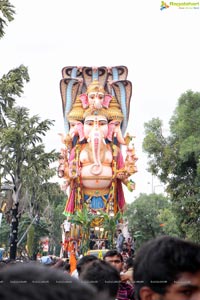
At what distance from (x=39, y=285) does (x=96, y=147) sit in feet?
84.1

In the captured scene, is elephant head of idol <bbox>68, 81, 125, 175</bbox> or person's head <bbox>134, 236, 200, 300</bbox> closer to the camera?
person's head <bbox>134, 236, 200, 300</bbox>

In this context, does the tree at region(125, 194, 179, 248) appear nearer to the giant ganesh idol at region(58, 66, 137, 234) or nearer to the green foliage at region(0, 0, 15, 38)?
the giant ganesh idol at region(58, 66, 137, 234)

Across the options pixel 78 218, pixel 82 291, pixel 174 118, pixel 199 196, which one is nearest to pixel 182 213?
pixel 199 196

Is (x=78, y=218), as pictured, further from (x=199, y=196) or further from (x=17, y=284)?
(x=17, y=284)

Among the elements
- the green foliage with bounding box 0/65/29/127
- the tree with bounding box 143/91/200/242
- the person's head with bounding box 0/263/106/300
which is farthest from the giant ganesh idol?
the person's head with bounding box 0/263/106/300

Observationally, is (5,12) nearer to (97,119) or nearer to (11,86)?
(11,86)

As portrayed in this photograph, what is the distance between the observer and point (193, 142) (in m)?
19.9

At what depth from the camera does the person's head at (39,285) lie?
875mm

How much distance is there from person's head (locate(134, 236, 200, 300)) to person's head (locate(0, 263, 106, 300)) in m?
0.95

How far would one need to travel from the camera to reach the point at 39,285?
0.93 meters

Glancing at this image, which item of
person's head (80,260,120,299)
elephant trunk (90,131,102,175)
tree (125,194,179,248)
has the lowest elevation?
person's head (80,260,120,299)

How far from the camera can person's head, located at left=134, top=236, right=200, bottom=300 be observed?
186 cm

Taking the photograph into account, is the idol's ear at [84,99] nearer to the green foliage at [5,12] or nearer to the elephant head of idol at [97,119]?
the elephant head of idol at [97,119]

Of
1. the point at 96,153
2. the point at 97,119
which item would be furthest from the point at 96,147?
the point at 97,119
